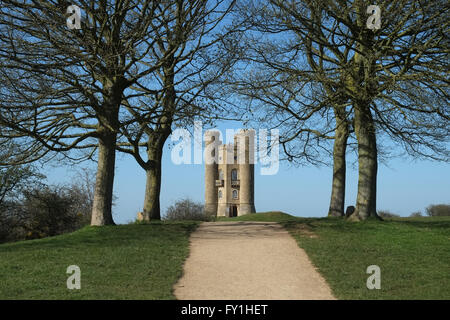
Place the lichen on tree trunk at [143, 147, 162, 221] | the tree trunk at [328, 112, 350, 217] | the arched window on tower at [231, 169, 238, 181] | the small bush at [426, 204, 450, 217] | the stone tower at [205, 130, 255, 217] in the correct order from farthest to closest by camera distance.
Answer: the arched window on tower at [231, 169, 238, 181]
the stone tower at [205, 130, 255, 217]
the small bush at [426, 204, 450, 217]
the tree trunk at [328, 112, 350, 217]
the lichen on tree trunk at [143, 147, 162, 221]

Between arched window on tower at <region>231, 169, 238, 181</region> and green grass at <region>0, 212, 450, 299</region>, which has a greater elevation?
arched window on tower at <region>231, 169, 238, 181</region>

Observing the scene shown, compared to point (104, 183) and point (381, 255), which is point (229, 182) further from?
point (381, 255)

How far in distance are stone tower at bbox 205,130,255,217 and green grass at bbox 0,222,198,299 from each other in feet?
98.7

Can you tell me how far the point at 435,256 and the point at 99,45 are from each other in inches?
515

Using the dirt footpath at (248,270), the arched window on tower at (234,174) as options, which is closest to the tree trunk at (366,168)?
the dirt footpath at (248,270)

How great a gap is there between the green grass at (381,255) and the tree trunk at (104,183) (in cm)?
734

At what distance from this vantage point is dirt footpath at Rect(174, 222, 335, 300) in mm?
10523

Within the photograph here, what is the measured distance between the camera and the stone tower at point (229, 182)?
48.9 metres

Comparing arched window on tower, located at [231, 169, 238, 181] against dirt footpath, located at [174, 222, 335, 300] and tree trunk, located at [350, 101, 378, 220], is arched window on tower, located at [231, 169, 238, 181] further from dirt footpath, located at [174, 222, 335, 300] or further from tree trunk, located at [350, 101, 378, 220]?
dirt footpath, located at [174, 222, 335, 300]

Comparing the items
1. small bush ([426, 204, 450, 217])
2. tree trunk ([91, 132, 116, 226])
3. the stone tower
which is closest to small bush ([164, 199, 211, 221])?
the stone tower

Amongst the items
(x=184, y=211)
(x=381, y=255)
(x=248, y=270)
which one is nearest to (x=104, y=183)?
(x=248, y=270)

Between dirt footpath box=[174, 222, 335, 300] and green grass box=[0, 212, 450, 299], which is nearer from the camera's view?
dirt footpath box=[174, 222, 335, 300]

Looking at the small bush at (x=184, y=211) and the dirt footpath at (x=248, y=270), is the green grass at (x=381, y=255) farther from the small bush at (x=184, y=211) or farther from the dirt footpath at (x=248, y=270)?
the small bush at (x=184, y=211)

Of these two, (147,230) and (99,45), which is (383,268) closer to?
(147,230)
